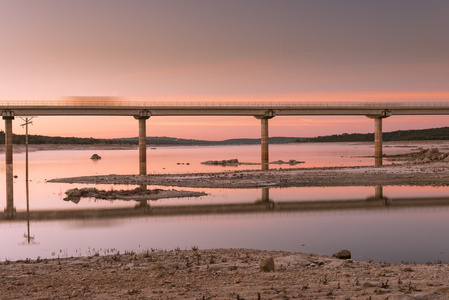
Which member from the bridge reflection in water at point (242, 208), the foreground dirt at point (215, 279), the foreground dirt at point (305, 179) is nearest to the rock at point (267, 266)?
the foreground dirt at point (215, 279)

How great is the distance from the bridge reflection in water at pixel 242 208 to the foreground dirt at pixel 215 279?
492 inches

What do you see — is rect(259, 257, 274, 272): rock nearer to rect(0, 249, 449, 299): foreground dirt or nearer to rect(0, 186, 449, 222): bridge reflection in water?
rect(0, 249, 449, 299): foreground dirt

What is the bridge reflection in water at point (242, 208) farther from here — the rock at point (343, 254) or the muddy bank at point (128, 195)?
the rock at point (343, 254)

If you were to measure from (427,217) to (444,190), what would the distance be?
14.5 metres

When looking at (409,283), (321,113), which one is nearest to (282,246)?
(409,283)

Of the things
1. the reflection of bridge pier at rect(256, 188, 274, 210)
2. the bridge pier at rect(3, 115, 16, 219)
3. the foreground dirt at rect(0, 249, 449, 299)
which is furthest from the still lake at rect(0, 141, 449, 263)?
the foreground dirt at rect(0, 249, 449, 299)

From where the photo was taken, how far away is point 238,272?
12.7m

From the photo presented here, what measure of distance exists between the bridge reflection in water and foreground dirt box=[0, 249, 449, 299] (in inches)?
492

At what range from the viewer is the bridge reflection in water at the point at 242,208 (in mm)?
28000

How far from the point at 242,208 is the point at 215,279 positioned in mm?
17673

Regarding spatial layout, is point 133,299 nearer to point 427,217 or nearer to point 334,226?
point 334,226

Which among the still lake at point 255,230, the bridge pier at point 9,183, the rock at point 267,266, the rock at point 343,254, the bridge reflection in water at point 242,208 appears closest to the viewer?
the rock at point 267,266

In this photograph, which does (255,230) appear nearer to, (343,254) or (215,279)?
(343,254)

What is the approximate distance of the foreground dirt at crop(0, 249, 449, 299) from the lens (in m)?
10.3
